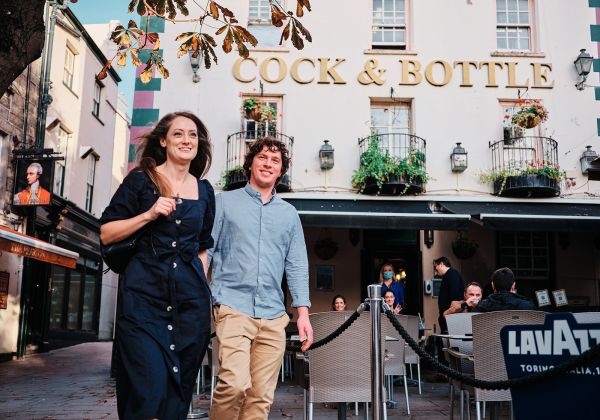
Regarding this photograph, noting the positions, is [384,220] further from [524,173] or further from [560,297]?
[560,297]

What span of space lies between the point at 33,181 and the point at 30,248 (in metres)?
3.50

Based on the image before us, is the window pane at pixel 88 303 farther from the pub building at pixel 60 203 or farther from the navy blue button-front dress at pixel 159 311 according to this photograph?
the navy blue button-front dress at pixel 159 311

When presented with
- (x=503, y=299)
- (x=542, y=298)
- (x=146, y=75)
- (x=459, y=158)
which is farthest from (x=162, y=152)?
(x=542, y=298)

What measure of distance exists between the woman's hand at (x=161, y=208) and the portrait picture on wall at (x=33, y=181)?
1099cm

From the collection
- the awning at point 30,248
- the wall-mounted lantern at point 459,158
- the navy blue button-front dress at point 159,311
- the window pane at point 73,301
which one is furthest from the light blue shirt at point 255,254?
the window pane at point 73,301

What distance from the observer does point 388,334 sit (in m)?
5.93

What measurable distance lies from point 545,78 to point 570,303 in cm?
468

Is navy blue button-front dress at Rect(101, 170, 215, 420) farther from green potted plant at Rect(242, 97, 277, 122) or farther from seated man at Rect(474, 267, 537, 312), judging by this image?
green potted plant at Rect(242, 97, 277, 122)

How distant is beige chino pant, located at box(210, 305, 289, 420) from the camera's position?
3.02m

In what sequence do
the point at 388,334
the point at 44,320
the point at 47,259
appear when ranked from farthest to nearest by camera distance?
1. the point at 44,320
2. the point at 47,259
3. the point at 388,334

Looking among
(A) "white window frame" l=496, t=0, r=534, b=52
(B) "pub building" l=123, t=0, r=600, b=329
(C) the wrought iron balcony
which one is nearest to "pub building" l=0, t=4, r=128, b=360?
(B) "pub building" l=123, t=0, r=600, b=329

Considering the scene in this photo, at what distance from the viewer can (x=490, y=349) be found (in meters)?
4.08

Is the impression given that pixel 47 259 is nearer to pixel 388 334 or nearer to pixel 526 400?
pixel 388 334

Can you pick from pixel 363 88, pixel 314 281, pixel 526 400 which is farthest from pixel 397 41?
pixel 526 400
